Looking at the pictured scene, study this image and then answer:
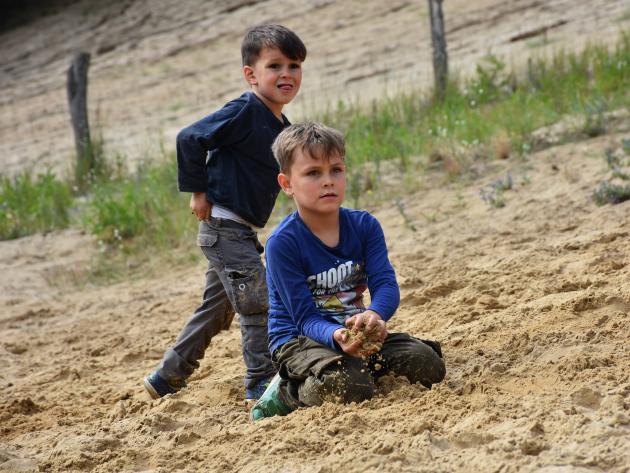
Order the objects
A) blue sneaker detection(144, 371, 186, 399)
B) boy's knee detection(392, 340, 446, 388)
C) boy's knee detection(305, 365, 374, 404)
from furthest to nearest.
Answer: blue sneaker detection(144, 371, 186, 399)
boy's knee detection(392, 340, 446, 388)
boy's knee detection(305, 365, 374, 404)

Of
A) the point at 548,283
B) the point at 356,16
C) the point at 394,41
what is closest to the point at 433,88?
the point at 394,41

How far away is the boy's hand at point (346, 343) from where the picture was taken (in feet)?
10.3

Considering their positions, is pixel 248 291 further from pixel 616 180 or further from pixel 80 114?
pixel 80 114

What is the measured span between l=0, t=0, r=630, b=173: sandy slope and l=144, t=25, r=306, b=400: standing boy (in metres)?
5.53

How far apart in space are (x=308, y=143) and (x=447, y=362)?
1.03 m

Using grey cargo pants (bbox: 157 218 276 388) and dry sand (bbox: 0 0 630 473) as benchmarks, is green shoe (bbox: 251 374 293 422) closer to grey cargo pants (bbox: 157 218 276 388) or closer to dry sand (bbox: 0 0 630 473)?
dry sand (bbox: 0 0 630 473)

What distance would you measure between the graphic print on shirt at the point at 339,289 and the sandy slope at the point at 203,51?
6109mm

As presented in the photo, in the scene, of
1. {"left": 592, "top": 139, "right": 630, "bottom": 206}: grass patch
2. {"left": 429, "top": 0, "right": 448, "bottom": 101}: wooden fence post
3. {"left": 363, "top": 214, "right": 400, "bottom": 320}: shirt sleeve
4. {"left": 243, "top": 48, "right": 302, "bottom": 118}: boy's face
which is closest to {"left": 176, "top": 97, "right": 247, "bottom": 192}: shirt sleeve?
{"left": 243, "top": 48, "right": 302, "bottom": 118}: boy's face

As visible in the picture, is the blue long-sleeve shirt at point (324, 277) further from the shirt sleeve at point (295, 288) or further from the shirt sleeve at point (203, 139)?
the shirt sleeve at point (203, 139)

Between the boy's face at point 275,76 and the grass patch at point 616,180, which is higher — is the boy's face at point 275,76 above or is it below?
above

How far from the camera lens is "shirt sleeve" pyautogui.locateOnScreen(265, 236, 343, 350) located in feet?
10.8

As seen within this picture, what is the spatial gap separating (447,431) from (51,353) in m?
3.15

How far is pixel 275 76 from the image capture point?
149 inches

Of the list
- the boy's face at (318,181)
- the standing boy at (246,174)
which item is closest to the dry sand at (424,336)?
the standing boy at (246,174)
